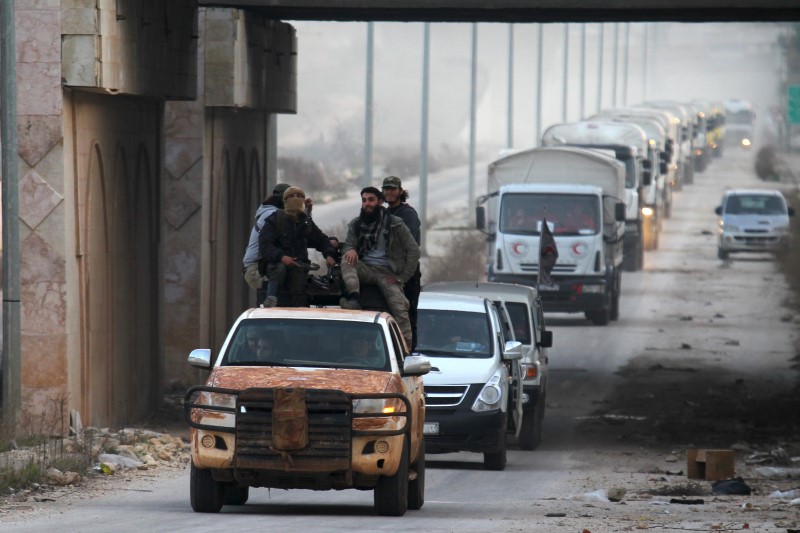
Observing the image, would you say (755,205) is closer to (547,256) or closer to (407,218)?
(547,256)

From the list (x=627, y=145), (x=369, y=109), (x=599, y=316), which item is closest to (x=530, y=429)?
(x=599, y=316)

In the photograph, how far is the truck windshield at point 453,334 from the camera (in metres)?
17.8

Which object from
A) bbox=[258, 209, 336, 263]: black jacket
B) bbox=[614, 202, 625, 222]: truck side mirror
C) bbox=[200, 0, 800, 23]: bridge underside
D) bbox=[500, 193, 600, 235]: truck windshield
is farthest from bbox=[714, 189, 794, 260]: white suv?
bbox=[258, 209, 336, 263]: black jacket

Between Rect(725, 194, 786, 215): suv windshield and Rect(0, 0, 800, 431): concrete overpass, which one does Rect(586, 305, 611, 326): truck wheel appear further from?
Rect(725, 194, 786, 215): suv windshield

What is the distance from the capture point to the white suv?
4944 cm

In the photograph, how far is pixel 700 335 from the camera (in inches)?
1369

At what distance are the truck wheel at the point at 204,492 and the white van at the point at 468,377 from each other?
15.0 ft

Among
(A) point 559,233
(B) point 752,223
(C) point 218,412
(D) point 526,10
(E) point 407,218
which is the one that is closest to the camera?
(C) point 218,412

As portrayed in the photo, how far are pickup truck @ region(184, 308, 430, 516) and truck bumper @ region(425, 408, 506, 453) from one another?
13.2ft

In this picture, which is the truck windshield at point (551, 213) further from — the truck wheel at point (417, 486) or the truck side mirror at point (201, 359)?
the truck side mirror at point (201, 359)

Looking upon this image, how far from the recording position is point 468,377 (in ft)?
56.5

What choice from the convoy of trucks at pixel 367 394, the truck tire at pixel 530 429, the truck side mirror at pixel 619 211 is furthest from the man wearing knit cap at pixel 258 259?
the truck side mirror at pixel 619 211

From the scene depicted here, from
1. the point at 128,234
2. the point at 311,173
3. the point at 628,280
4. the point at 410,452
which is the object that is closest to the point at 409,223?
the point at 410,452

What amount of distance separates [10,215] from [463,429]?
5135 mm
